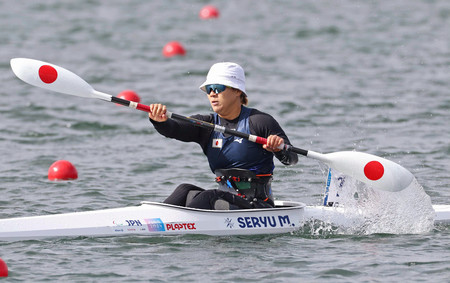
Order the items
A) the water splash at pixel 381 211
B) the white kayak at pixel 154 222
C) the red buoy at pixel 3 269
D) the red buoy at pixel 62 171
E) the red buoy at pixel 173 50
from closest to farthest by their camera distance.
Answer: the red buoy at pixel 3 269 → the white kayak at pixel 154 222 → the water splash at pixel 381 211 → the red buoy at pixel 62 171 → the red buoy at pixel 173 50

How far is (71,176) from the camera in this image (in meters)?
11.2

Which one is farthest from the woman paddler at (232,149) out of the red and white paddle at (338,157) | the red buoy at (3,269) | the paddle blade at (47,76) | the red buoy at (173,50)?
the red buoy at (173,50)

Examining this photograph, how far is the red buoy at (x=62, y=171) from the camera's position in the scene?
11.2 m

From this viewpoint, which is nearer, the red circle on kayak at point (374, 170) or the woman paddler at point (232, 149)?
the woman paddler at point (232, 149)

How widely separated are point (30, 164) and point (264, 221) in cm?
458

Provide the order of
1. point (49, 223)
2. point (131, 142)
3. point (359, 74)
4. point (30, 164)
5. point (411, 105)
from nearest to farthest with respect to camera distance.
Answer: point (49, 223), point (30, 164), point (131, 142), point (411, 105), point (359, 74)

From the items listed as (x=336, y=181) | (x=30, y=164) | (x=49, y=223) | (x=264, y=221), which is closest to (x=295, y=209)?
(x=264, y=221)

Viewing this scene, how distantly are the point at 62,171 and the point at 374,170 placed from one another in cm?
404

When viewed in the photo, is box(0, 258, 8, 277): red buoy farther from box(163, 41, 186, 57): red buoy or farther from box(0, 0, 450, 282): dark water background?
box(163, 41, 186, 57): red buoy

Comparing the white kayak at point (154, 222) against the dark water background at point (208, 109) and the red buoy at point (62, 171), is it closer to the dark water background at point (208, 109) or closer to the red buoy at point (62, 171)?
the dark water background at point (208, 109)

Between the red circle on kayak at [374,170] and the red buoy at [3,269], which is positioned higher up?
the red circle on kayak at [374,170]

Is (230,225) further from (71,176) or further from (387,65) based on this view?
(387,65)

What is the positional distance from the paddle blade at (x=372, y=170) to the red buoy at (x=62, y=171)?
3.56 metres

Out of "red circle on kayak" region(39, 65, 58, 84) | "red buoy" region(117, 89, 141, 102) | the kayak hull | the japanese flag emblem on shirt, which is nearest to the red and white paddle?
"red circle on kayak" region(39, 65, 58, 84)
